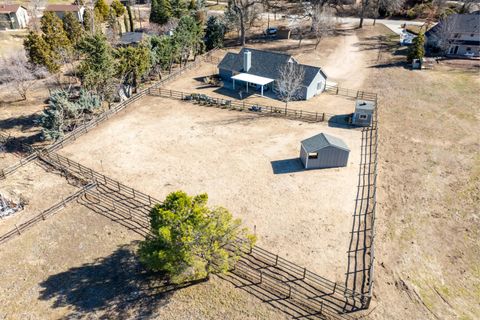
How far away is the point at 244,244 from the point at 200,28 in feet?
149

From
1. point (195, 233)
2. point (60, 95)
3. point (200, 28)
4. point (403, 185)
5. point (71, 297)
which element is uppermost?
point (200, 28)

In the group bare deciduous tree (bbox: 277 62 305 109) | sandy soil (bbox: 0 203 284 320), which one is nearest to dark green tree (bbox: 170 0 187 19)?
bare deciduous tree (bbox: 277 62 305 109)

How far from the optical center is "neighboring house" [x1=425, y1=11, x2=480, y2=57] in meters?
54.5

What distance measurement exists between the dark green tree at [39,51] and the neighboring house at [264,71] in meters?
22.4

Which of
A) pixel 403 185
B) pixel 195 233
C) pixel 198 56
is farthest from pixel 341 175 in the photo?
pixel 198 56

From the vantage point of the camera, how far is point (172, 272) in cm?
1909

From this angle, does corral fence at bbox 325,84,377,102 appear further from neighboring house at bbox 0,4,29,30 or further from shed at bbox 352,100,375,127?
neighboring house at bbox 0,4,29,30

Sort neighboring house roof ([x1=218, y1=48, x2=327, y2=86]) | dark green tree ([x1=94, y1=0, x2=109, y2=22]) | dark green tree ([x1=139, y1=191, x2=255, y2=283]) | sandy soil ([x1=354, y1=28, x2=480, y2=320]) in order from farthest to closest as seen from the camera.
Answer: dark green tree ([x1=94, y1=0, x2=109, y2=22]) → neighboring house roof ([x1=218, y1=48, x2=327, y2=86]) → sandy soil ([x1=354, y1=28, x2=480, y2=320]) → dark green tree ([x1=139, y1=191, x2=255, y2=283])

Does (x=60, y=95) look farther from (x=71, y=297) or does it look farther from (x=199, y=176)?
(x=71, y=297)

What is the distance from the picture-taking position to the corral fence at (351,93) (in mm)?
44031

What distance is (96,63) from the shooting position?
1537 inches

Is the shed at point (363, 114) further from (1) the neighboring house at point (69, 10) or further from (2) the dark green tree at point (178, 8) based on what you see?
(1) the neighboring house at point (69, 10)

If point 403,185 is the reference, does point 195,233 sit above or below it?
above

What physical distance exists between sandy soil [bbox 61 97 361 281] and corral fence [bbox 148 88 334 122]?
1.34 meters
